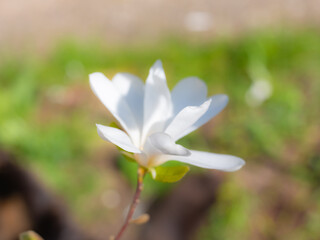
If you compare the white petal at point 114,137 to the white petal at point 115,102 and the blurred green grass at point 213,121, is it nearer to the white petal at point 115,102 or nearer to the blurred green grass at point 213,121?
the white petal at point 115,102

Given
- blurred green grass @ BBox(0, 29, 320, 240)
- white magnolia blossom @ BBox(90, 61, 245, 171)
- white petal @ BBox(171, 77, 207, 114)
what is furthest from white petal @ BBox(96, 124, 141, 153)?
blurred green grass @ BBox(0, 29, 320, 240)

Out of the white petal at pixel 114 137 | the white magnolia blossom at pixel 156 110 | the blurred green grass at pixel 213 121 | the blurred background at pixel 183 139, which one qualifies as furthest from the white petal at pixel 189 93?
the blurred green grass at pixel 213 121

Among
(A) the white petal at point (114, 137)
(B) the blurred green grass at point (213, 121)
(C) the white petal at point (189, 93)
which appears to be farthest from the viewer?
(B) the blurred green grass at point (213, 121)

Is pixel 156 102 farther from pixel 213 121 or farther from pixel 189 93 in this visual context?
pixel 213 121

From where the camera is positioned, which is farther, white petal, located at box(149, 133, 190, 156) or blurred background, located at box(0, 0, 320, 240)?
blurred background, located at box(0, 0, 320, 240)

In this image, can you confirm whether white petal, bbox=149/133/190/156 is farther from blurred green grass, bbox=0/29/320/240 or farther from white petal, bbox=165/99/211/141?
blurred green grass, bbox=0/29/320/240

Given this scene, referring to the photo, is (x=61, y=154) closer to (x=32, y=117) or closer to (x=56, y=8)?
(x=32, y=117)
